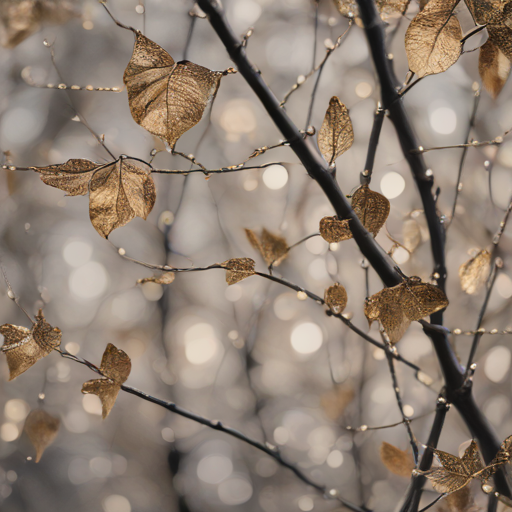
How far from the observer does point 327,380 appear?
1.12 ft

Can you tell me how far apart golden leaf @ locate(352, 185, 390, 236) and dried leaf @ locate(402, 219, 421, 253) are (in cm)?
8

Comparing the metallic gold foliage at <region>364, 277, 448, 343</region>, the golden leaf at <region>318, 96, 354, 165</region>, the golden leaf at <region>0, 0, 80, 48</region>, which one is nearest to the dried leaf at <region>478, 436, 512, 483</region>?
the metallic gold foliage at <region>364, 277, 448, 343</region>

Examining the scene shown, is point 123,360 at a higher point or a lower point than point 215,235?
lower

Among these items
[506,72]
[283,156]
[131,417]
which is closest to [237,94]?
[283,156]

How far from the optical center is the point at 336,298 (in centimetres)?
28

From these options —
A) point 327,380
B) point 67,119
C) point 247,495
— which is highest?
point 67,119

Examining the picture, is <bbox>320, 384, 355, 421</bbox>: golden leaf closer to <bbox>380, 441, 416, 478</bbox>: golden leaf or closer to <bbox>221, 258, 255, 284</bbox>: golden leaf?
<bbox>380, 441, 416, 478</bbox>: golden leaf

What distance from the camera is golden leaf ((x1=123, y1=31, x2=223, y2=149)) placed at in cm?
20

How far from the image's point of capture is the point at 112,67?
0.30 metres

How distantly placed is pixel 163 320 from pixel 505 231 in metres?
0.31

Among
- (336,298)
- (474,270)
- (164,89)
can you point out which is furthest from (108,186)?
(474,270)

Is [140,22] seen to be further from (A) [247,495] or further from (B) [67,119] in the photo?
(A) [247,495]

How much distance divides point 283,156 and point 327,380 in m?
0.21

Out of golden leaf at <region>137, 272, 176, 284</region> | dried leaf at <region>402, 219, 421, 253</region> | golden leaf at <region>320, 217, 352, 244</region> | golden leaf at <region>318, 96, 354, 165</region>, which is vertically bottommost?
golden leaf at <region>137, 272, 176, 284</region>
